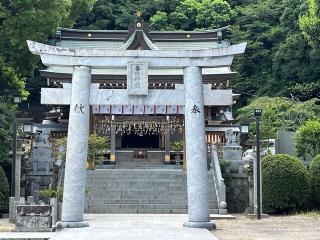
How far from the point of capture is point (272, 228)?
717 inches

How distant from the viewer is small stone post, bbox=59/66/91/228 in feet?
57.5

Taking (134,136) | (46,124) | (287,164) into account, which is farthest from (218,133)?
(287,164)

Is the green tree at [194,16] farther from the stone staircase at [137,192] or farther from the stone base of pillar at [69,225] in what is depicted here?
the stone base of pillar at [69,225]

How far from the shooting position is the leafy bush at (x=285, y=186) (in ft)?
75.4

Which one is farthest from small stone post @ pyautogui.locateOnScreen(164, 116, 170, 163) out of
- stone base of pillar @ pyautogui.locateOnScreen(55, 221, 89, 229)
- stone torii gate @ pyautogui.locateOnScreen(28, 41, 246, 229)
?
stone base of pillar @ pyautogui.locateOnScreen(55, 221, 89, 229)

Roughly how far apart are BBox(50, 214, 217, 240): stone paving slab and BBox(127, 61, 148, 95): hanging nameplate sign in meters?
4.13

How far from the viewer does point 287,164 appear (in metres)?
23.2

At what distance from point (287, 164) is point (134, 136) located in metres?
16.3

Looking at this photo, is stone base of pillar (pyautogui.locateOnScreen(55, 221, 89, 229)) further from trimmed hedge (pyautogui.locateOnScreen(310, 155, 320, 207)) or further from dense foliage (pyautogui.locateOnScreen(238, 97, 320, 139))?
dense foliage (pyautogui.locateOnScreen(238, 97, 320, 139))

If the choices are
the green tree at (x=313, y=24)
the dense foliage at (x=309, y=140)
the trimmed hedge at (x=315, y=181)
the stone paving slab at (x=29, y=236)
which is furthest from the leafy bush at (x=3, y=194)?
the green tree at (x=313, y=24)

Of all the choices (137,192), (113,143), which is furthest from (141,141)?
(137,192)

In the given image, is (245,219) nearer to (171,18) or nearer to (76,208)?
(76,208)

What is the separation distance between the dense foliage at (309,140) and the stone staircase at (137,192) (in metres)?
4.60

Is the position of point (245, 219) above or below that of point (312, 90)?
below
